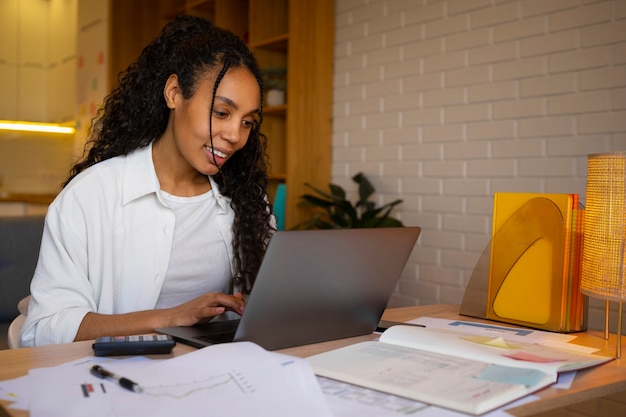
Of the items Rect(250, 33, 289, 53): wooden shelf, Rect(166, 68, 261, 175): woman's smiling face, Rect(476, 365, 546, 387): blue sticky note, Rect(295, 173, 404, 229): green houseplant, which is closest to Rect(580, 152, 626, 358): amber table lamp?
Rect(476, 365, 546, 387): blue sticky note

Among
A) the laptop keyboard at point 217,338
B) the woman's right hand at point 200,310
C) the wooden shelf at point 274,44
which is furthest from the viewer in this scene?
the wooden shelf at point 274,44

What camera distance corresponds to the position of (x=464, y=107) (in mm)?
3037

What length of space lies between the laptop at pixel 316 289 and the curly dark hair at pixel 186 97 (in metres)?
0.49

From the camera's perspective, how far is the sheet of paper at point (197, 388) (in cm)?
84

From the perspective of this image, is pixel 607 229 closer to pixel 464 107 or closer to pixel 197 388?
pixel 197 388

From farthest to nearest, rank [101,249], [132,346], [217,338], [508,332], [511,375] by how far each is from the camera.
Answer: [101,249], [508,332], [217,338], [132,346], [511,375]

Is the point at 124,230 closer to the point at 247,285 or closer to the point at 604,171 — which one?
the point at 247,285

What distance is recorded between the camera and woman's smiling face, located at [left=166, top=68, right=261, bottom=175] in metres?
1.66

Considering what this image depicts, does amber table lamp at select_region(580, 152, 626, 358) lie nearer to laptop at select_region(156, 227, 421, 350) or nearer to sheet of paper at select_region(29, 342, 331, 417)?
laptop at select_region(156, 227, 421, 350)

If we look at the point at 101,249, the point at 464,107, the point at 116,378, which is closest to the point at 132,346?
the point at 116,378

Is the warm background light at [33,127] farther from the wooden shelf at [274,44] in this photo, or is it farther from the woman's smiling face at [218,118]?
the woman's smiling face at [218,118]

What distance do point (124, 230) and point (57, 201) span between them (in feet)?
0.54

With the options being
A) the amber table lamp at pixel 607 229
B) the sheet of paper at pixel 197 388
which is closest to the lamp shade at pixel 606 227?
the amber table lamp at pixel 607 229

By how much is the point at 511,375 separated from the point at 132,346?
593 mm
